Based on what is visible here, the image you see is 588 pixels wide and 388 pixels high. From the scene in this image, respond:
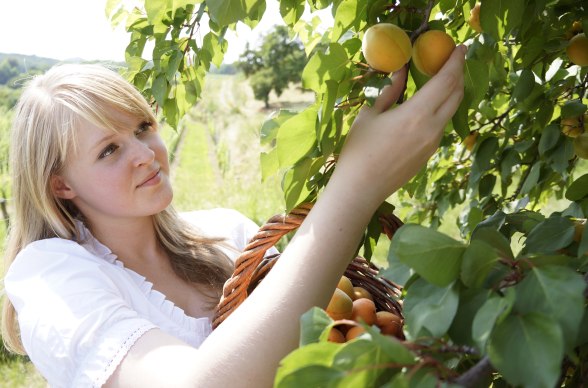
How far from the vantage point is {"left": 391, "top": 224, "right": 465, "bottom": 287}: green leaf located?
1.42ft

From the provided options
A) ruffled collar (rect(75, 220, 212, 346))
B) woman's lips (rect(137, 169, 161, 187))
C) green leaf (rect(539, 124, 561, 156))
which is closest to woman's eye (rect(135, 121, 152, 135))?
woman's lips (rect(137, 169, 161, 187))

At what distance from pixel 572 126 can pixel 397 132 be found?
2.09 ft

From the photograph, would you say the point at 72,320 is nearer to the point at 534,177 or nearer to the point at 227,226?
the point at 227,226

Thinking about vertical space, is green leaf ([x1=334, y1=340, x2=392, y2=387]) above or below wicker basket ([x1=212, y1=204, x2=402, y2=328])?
above

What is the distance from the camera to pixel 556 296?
0.39m

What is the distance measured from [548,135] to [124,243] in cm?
89

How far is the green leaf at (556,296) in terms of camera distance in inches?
15.0

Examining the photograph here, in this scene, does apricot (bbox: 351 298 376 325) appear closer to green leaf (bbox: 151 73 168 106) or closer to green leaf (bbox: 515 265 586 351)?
green leaf (bbox: 151 73 168 106)

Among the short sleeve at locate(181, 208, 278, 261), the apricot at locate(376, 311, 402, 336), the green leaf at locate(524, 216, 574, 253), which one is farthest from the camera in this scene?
the short sleeve at locate(181, 208, 278, 261)

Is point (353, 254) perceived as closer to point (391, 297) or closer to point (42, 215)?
point (391, 297)

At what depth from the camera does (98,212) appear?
129 cm

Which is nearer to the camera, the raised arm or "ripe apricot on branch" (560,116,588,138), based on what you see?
the raised arm

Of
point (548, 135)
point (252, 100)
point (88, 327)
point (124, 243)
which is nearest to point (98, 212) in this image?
point (124, 243)

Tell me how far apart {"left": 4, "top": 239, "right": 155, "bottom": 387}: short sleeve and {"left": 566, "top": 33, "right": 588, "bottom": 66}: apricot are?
794mm
